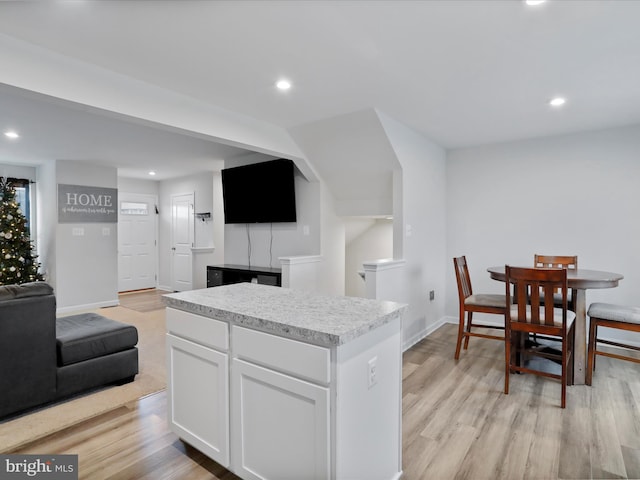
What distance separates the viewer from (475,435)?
220cm

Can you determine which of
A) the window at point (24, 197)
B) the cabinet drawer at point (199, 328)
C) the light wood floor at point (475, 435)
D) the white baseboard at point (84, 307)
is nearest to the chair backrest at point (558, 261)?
the light wood floor at point (475, 435)

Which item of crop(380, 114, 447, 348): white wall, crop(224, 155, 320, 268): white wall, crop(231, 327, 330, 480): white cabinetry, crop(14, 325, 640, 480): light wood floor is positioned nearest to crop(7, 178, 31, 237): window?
crop(224, 155, 320, 268): white wall

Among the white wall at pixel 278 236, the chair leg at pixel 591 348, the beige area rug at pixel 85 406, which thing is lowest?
the beige area rug at pixel 85 406

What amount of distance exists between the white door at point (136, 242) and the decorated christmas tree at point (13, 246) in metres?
2.06

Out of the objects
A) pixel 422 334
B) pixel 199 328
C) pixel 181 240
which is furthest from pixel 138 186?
pixel 199 328

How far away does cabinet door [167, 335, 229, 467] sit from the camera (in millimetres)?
1722

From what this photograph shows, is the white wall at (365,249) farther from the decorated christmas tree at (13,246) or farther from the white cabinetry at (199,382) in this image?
the decorated christmas tree at (13,246)

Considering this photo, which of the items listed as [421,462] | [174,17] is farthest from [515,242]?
[174,17]

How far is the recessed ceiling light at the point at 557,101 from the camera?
2.95 meters

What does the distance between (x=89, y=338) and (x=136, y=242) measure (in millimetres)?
5219

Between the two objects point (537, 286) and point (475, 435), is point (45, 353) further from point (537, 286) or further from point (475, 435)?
point (537, 286)

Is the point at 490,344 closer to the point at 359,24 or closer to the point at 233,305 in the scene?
the point at 233,305

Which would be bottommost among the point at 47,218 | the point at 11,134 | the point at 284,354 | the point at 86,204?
the point at 284,354

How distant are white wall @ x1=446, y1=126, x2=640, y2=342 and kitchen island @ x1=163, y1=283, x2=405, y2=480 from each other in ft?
11.0
